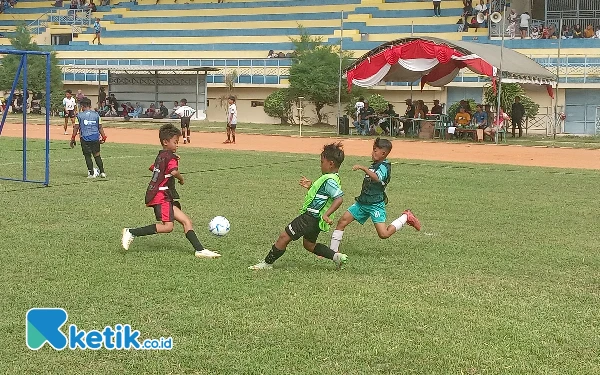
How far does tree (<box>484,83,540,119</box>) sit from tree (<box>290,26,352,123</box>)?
24.9 ft

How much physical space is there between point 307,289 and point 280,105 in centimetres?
3718

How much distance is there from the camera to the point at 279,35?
50.3 meters

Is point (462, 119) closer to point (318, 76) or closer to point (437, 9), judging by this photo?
point (318, 76)

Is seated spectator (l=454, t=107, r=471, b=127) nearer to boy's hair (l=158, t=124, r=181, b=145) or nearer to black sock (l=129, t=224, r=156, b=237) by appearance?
boy's hair (l=158, t=124, r=181, b=145)

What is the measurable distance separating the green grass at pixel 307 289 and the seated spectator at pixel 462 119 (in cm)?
1911

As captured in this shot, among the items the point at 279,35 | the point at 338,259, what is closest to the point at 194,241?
the point at 338,259

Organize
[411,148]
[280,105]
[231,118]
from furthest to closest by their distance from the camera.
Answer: [280,105], [411,148], [231,118]

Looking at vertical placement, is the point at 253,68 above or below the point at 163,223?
above

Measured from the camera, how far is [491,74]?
30.0m

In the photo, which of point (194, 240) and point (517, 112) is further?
point (517, 112)

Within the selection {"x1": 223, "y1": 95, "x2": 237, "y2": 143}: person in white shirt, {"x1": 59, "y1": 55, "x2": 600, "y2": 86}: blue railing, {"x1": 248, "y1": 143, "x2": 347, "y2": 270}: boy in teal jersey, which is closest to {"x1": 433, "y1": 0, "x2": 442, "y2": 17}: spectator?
{"x1": 59, "y1": 55, "x2": 600, "y2": 86}: blue railing

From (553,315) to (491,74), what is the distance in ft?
78.4

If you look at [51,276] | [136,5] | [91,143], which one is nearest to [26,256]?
[51,276]

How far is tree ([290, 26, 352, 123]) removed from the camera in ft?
138
